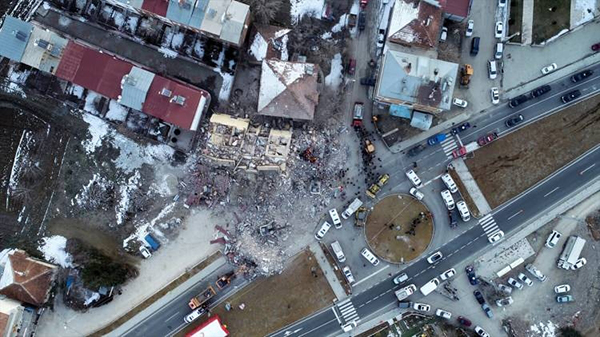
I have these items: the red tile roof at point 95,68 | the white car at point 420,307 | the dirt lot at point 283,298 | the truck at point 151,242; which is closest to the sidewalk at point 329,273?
the dirt lot at point 283,298

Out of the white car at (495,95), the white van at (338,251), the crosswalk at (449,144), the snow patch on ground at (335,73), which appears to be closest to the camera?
the white car at (495,95)

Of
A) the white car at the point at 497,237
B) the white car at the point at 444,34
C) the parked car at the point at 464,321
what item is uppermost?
the white car at the point at 444,34

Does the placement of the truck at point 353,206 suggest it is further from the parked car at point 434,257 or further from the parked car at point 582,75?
the parked car at point 582,75

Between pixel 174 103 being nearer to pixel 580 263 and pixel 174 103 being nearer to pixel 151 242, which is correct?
pixel 151 242

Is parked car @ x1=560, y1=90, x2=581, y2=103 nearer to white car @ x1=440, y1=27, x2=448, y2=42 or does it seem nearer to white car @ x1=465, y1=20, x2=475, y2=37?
white car @ x1=465, y1=20, x2=475, y2=37

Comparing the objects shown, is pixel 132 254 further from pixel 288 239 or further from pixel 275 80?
pixel 275 80

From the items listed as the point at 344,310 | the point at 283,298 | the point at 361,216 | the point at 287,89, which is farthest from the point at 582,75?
the point at 283,298

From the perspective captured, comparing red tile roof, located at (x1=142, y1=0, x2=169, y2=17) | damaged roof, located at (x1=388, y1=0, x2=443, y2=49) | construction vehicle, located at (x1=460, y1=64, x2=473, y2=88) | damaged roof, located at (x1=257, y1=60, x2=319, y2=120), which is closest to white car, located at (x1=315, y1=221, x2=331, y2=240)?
damaged roof, located at (x1=257, y1=60, x2=319, y2=120)
